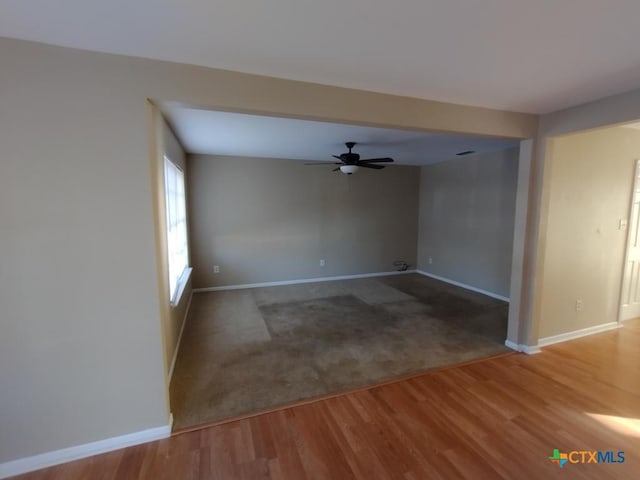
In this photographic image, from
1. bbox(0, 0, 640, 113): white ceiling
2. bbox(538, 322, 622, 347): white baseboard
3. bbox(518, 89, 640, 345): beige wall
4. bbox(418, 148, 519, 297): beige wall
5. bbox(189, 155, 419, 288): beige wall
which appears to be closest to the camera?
bbox(0, 0, 640, 113): white ceiling

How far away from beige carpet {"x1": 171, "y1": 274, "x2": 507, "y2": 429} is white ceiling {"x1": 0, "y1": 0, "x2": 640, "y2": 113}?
7.77 feet

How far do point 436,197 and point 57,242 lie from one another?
605 cm

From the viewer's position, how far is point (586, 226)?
3.23 meters

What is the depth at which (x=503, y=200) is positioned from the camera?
4715 millimetres

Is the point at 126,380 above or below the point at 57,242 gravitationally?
below

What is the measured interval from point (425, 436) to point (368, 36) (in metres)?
2.40

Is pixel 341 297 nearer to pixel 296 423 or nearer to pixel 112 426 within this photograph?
pixel 296 423

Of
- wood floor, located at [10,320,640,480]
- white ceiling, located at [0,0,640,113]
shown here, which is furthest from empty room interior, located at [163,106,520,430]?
white ceiling, located at [0,0,640,113]

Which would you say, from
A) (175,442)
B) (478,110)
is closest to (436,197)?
(478,110)

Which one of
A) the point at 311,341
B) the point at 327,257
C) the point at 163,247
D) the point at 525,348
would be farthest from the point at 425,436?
the point at 327,257

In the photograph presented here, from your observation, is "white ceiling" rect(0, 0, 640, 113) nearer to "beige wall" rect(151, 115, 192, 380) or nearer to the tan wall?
"beige wall" rect(151, 115, 192, 380)

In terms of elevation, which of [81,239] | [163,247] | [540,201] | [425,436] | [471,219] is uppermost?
[540,201]

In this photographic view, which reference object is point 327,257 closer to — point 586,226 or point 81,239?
point 586,226

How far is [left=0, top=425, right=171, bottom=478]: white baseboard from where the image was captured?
1652mm
